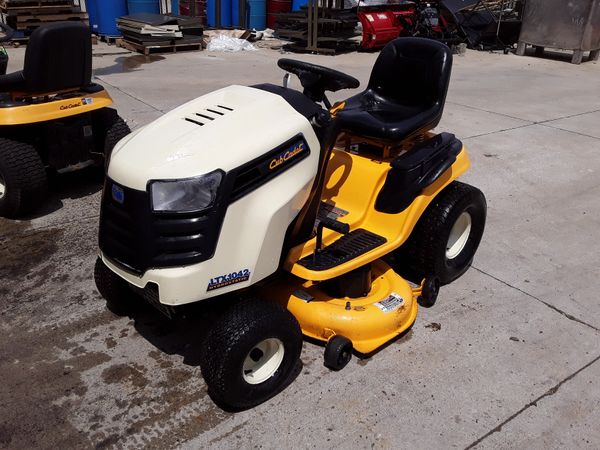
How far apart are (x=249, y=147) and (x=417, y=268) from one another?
1346 millimetres

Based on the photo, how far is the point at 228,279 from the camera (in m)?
2.07

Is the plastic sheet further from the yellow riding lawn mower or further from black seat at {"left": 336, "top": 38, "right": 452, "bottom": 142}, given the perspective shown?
black seat at {"left": 336, "top": 38, "right": 452, "bottom": 142}

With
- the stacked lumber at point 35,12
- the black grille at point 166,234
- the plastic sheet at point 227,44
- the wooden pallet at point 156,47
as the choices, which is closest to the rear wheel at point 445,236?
the black grille at point 166,234

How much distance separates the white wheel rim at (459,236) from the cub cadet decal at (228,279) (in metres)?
1.50

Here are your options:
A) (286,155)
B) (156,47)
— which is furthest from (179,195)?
(156,47)

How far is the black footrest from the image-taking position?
7.99ft

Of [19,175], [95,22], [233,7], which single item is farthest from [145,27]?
[19,175]

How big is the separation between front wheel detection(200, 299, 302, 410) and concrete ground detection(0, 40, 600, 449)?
0.10m

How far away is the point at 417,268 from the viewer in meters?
3.04

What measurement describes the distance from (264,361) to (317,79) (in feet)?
4.02

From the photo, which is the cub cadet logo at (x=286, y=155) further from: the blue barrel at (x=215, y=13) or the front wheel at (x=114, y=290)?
the blue barrel at (x=215, y=13)

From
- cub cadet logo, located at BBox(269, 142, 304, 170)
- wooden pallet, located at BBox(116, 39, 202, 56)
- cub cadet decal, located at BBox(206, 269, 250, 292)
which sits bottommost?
wooden pallet, located at BBox(116, 39, 202, 56)

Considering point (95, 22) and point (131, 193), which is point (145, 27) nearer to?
point (95, 22)

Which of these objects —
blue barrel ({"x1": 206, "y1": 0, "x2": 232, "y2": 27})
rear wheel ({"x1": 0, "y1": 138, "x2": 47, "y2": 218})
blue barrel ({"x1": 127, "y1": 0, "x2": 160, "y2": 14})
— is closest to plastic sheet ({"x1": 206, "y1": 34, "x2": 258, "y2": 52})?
blue barrel ({"x1": 127, "y1": 0, "x2": 160, "y2": 14})
